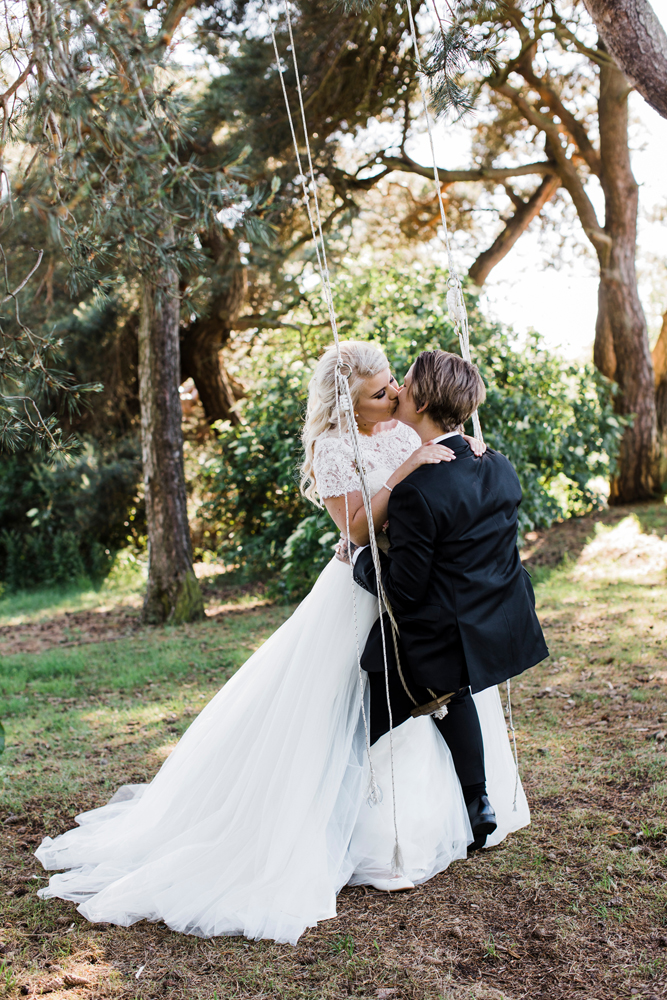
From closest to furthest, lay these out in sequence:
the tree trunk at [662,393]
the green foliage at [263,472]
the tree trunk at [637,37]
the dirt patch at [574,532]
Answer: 1. the tree trunk at [637,37]
2. the green foliage at [263,472]
3. the dirt patch at [574,532]
4. the tree trunk at [662,393]

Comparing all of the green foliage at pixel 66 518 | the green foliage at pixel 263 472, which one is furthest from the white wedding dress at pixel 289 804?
the green foliage at pixel 66 518

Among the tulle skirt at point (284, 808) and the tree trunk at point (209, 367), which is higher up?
the tree trunk at point (209, 367)

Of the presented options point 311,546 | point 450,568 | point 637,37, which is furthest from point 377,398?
point 311,546

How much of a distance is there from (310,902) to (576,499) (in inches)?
275

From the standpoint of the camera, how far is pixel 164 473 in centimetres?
651

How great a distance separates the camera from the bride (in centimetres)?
224

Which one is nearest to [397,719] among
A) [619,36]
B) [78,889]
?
[78,889]

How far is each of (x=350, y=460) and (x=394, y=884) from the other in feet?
4.38

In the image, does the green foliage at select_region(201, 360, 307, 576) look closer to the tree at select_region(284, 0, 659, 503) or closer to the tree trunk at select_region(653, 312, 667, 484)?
the tree at select_region(284, 0, 659, 503)

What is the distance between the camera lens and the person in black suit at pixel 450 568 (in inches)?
86.2

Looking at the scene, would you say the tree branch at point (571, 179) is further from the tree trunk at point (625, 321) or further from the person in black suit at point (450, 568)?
the person in black suit at point (450, 568)

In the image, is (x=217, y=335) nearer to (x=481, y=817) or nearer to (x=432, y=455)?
(x=432, y=455)

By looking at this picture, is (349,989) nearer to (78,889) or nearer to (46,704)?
(78,889)

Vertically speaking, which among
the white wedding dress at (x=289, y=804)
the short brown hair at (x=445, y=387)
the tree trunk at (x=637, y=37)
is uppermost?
the tree trunk at (x=637, y=37)
